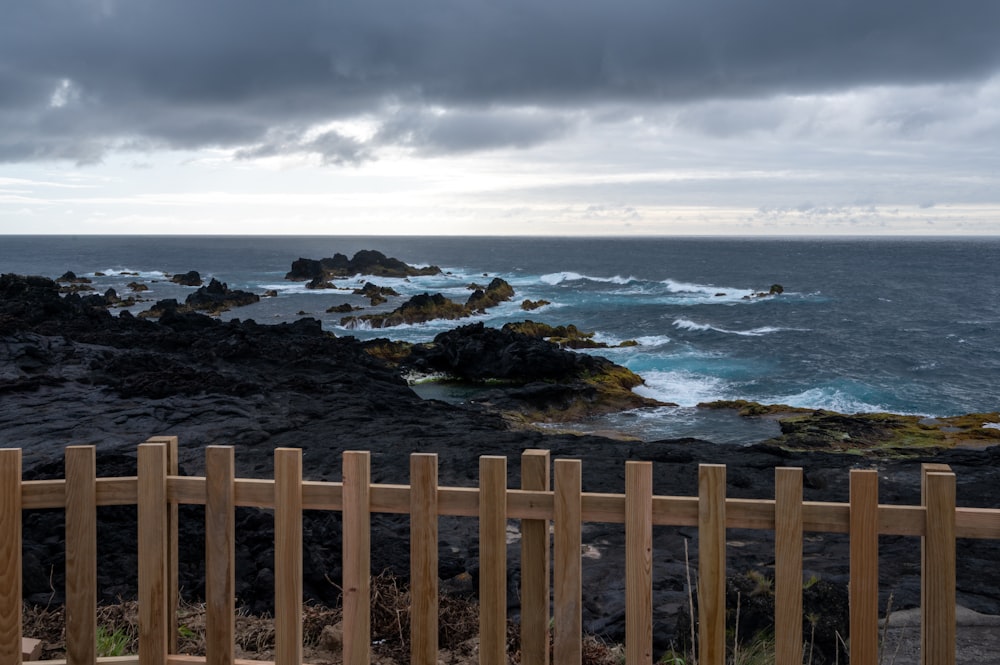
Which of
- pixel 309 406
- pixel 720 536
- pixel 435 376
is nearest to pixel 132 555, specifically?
pixel 720 536

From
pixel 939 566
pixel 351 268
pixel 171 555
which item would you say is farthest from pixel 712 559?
pixel 351 268

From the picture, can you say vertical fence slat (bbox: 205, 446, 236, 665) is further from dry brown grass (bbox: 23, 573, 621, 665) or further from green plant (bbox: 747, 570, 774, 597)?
green plant (bbox: 747, 570, 774, 597)

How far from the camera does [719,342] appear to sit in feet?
126

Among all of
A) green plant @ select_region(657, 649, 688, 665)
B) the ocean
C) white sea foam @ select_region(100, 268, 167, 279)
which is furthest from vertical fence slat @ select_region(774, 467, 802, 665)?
white sea foam @ select_region(100, 268, 167, 279)

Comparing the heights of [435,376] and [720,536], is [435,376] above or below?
below

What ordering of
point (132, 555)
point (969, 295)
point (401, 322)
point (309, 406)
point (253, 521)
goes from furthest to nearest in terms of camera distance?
point (969, 295) < point (401, 322) < point (309, 406) < point (253, 521) < point (132, 555)

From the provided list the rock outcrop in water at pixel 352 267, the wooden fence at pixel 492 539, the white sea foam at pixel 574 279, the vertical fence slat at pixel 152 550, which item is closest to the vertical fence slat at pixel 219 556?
the wooden fence at pixel 492 539

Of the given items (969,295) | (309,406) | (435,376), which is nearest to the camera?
(309,406)

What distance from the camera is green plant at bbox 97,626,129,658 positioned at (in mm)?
4344

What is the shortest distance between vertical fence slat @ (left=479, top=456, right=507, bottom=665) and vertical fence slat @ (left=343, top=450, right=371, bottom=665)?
17.6 inches

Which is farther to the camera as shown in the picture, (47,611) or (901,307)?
(901,307)

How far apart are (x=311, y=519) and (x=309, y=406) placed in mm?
8596

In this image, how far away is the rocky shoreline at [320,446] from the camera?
616 cm

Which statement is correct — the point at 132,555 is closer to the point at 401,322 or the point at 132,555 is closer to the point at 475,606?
the point at 475,606
